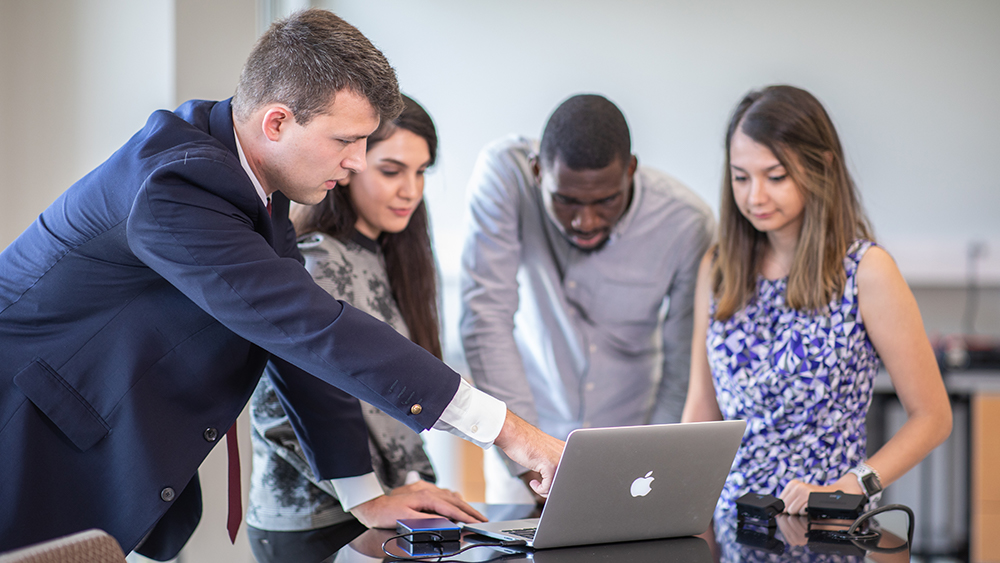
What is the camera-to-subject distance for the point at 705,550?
41.7 inches

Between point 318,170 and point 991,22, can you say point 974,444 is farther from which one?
point 318,170

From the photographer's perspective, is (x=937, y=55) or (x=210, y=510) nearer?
(x=210, y=510)

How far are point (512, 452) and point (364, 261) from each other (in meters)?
0.64

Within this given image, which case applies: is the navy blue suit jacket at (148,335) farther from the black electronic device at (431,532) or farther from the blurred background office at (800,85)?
the blurred background office at (800,85)

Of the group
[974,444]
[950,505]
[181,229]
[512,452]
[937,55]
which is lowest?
[950,505]

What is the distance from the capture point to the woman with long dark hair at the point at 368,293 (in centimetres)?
133

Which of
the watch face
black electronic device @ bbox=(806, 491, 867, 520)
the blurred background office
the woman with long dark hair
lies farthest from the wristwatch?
the blurred background office

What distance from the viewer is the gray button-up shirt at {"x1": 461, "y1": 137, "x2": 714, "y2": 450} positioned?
6.52 ft

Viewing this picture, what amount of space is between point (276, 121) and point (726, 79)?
3.11 meters

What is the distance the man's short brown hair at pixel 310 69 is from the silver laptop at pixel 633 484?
51 centimetres

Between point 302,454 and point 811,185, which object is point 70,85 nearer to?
point 302,454

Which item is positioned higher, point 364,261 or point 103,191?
point 103,191

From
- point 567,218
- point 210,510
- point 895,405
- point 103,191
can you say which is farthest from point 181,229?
point 895,405

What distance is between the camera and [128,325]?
3.27ft
